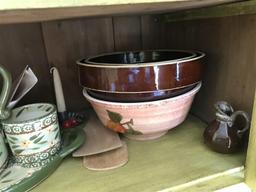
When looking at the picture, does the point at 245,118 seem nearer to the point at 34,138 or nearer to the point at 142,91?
the point at 142,91

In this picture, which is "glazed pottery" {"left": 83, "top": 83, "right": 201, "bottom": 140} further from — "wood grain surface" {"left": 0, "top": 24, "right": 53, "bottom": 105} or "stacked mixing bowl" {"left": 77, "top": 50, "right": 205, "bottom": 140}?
"wood grain surface" {"left": 0, "top": 24, "right": 53, "bottom": 105}

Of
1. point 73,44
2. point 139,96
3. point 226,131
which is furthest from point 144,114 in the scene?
point 73,44

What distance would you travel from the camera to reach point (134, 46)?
2.22 ft

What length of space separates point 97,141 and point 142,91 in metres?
0.14

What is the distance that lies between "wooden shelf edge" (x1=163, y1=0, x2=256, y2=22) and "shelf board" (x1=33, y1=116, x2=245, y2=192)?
0.78 feet

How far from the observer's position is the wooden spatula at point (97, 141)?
0.44 m

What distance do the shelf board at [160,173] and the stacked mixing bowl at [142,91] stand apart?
5 centimetres

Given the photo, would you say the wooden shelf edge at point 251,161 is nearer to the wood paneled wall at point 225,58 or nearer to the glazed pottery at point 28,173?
the wood paneled wall at point 225,58

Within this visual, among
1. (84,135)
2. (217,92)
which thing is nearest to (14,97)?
(84,135)

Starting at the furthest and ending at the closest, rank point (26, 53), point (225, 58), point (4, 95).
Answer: point (26, 53) < point (225, 58) < point (4, 95)

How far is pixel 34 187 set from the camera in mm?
377

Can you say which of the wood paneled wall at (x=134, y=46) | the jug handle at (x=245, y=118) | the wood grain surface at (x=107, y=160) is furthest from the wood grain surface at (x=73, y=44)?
the jug handle at (x=245, y=118)

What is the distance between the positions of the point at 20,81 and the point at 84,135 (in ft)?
0.51

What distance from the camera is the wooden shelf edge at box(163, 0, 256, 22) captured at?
378 millimetres
